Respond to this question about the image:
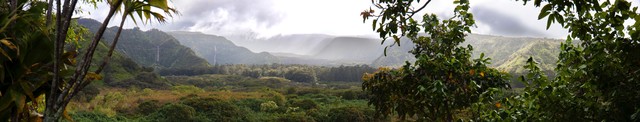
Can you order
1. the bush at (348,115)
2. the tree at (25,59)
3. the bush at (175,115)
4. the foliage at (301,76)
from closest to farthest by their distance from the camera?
the tree at (25,59) → the bush at (175,115) → the bush at (348,115) → the foliage at (301,76)

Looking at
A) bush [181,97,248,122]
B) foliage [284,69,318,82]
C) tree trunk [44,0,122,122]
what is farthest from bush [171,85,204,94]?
foliage [284,69,318,82]

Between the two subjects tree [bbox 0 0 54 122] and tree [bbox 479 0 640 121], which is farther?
tree [bbox 0 0 54 122]

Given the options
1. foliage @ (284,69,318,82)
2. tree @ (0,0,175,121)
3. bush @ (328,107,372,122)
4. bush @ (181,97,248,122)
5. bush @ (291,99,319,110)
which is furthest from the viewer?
foliage @ (284,69,318,82)

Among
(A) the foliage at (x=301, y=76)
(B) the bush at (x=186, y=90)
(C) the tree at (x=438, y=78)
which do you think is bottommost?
(A) the foliage at (x=301, y=76)

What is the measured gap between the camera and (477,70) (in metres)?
5.69

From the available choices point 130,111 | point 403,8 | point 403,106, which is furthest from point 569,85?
point 130,111

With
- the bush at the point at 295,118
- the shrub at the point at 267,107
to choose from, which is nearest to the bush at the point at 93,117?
the bush at the point at 295,118

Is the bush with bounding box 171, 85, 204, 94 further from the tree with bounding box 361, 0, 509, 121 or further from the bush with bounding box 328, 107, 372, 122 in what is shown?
the tree with bounding box 361, 0, 509, 121

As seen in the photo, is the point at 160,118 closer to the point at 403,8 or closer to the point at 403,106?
the point at 403,106

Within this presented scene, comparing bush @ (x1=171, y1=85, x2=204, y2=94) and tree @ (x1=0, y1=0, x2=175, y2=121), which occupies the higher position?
tree @ (x1=0, y1=0, x2=175, y2=121)

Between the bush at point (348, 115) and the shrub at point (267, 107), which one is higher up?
the bush at point (348, 115)

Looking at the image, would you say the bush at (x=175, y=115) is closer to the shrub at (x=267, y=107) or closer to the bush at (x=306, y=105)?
the shrub at (x=267, y=107)

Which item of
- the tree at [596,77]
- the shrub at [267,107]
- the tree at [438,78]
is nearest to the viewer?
the tree at [596,77]

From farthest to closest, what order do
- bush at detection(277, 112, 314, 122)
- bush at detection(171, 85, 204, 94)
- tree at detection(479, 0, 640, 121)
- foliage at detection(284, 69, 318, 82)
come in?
foliage at detection(284, 69, 318, 82)
bush at detection(171, 85, 204, 94)
bush at detection(277, 112, 314, 122)
tree at detection(479, 0, 640, 121)
